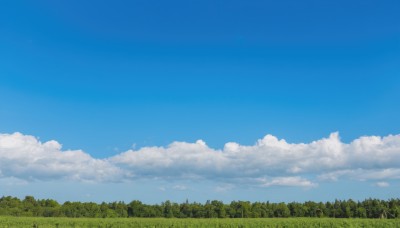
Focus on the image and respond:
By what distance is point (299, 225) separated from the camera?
149 ft

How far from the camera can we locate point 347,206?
77.4 meters

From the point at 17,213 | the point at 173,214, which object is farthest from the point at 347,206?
the point at 17,213

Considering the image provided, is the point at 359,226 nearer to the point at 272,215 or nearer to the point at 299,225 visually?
the point at 299,225

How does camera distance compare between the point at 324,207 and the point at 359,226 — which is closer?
the point at 359,226

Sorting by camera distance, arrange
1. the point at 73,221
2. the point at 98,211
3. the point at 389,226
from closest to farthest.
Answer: the point at 389,226
the point at 73,221
the point at 98,211

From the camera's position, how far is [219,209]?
76.9 metres

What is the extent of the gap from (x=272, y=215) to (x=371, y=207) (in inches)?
709

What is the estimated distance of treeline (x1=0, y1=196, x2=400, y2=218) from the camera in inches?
2977

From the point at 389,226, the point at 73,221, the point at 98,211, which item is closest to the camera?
the point at 389,226

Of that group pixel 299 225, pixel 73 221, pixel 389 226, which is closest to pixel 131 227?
pixel 73 221

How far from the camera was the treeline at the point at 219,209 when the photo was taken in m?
75.6

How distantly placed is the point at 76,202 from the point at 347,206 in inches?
1978

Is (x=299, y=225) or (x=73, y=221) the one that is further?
(x=73, y=221)

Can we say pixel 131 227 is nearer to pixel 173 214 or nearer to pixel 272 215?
pixel 173 214
